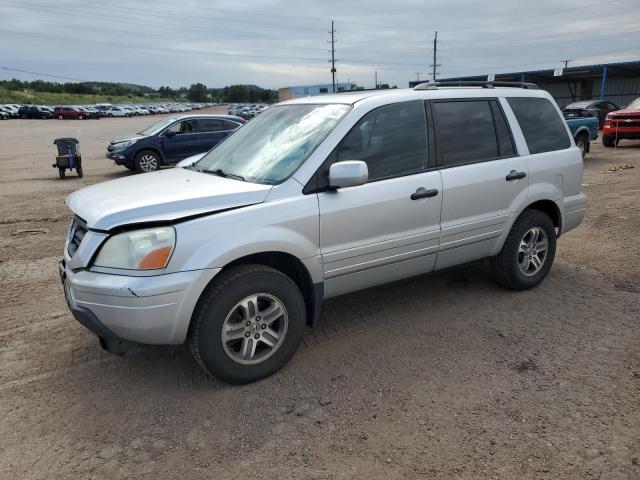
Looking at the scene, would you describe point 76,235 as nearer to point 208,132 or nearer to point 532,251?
point 532,251

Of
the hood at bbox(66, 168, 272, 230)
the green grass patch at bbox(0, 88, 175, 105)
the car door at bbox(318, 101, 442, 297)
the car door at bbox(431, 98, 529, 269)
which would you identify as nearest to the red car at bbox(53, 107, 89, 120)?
the green grass patch at bbox(0, 88, 175, 105)

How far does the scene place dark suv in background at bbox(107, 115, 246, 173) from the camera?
13.8 metres

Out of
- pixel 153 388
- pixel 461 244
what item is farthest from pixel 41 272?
pixel 461 244

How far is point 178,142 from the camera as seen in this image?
1399cm

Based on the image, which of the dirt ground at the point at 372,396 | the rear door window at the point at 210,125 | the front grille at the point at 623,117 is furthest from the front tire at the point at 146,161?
the front grille at the point at 623,117

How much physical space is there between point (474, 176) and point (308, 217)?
163cm

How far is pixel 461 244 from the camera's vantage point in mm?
4285

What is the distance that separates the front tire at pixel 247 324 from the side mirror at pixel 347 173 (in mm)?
717

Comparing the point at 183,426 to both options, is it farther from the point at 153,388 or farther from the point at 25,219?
the point at 25,219

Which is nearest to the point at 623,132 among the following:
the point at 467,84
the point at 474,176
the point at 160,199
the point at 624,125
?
the point at 624,125

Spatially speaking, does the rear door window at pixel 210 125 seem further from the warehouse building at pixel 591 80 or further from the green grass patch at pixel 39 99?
the green grass patch at pixel 39 99

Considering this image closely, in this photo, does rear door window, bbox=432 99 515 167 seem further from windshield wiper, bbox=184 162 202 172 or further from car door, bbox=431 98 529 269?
windshield wiper, bbox=184 162 202 172

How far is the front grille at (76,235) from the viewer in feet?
10.9

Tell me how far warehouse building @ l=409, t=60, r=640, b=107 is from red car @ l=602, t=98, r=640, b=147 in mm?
14122
